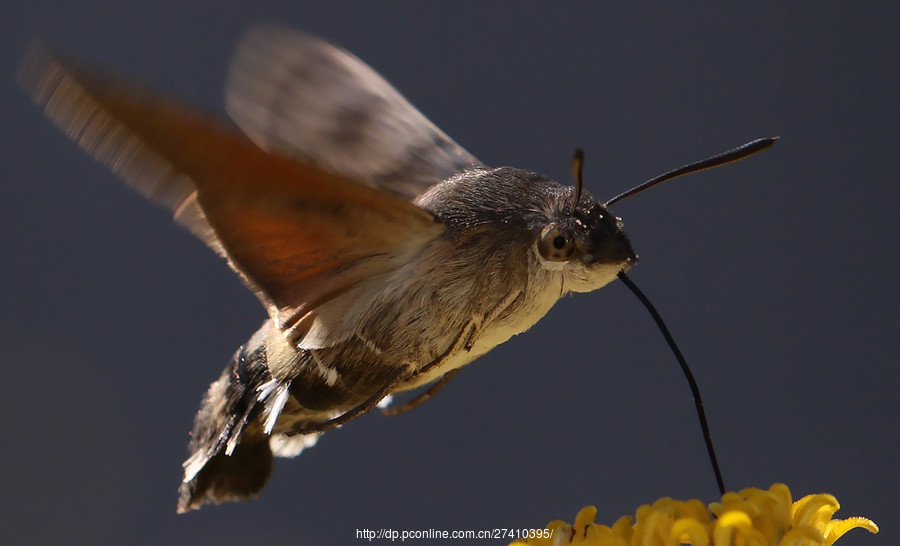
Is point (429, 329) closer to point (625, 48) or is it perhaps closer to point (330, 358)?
point (330, 358)

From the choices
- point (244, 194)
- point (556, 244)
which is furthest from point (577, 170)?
point (244, 194)

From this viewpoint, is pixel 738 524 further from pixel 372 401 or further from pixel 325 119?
pixel 325 119

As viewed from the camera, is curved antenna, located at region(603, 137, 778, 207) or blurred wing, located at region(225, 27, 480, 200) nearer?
curved antenna, located at region(603, 137, 778, 207)

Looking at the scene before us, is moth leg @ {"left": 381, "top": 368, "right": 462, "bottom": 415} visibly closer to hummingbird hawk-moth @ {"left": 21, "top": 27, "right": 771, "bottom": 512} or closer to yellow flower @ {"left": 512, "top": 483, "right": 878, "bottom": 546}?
hummingbird hawk-moth @ {"left": 21, "top": 27, "right": 771, "bottom": 512}

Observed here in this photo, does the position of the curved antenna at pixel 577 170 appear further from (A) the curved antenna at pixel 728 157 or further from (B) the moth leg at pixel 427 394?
(B) the moth leg at pixel 427 394

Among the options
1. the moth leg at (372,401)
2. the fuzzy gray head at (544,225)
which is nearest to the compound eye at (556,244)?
the fuzzy gray head at (544,225)

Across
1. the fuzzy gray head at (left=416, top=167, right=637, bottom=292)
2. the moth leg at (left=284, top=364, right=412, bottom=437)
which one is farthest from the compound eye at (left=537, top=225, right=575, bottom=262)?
the moth leg at (left=284, top=364, right=412, bottom=437)

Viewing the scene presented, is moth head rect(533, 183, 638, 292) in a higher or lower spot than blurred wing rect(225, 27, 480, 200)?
higher

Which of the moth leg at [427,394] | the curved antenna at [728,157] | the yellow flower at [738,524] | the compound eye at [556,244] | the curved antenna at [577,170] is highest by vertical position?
the curved antenna at [728,157]
